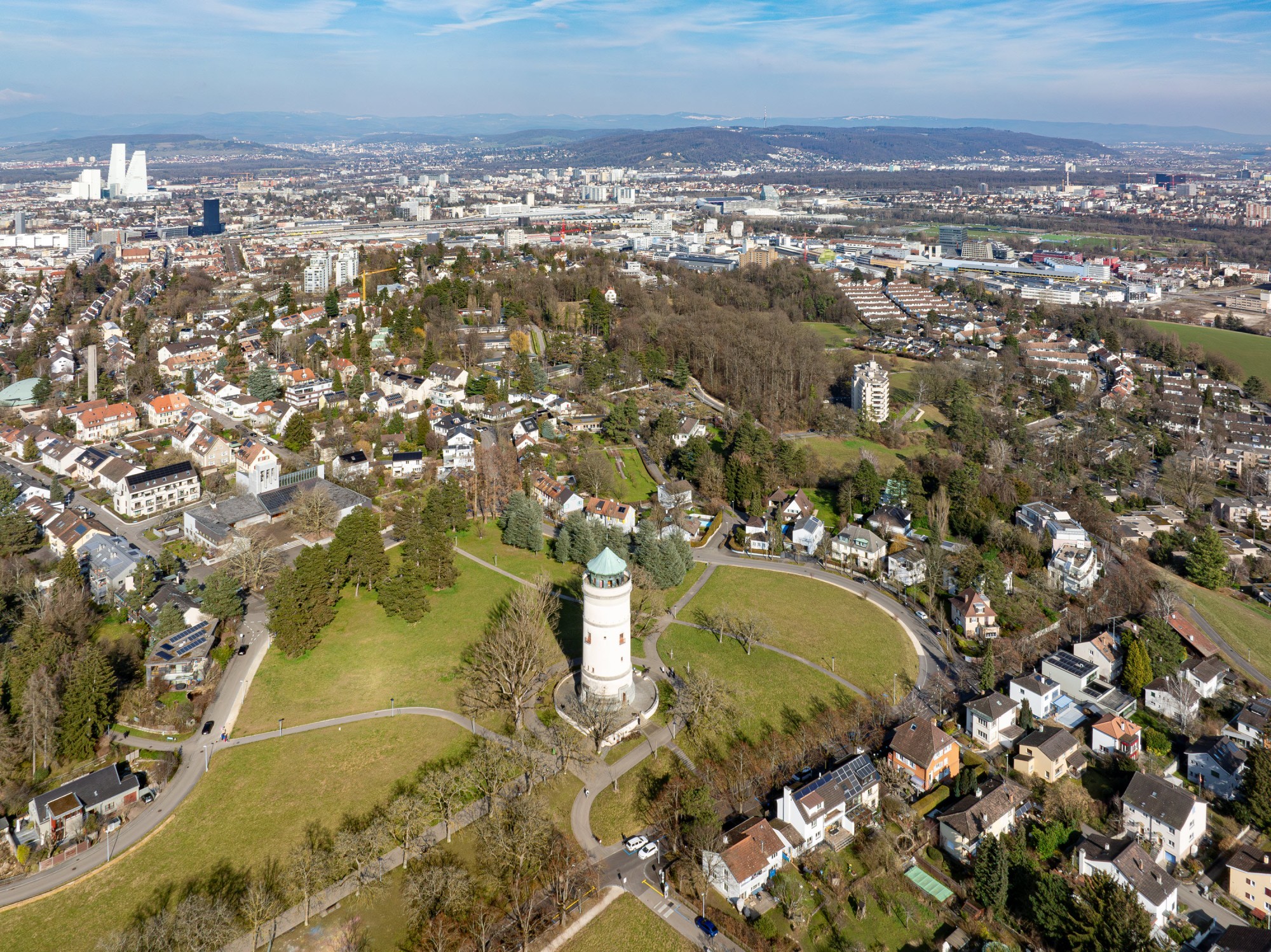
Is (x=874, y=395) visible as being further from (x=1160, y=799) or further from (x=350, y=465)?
(x=1160, y=799)

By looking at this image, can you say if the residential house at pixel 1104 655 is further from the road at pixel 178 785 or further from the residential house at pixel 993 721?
the road at pixel 178 785

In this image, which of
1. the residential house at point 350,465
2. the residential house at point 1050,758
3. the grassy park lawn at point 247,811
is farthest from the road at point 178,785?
the residential house at point 1050,758

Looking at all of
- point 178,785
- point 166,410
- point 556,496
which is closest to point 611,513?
point 556,496

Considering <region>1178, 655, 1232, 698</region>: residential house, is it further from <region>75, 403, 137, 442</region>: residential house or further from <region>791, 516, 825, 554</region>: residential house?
<region>75, 403, 137, 442</region>: residential house

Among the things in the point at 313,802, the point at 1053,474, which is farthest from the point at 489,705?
the point at 1053,474

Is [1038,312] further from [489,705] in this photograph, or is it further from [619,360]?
[489,705]

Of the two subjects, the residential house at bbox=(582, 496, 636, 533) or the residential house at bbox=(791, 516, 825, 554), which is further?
the residential house at bbox=(582, 496, 636, 533)

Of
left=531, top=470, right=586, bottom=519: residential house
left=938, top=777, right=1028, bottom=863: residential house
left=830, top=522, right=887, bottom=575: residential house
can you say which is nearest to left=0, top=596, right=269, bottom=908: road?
left=531, top=470, right=586, bottom=519: residential house
